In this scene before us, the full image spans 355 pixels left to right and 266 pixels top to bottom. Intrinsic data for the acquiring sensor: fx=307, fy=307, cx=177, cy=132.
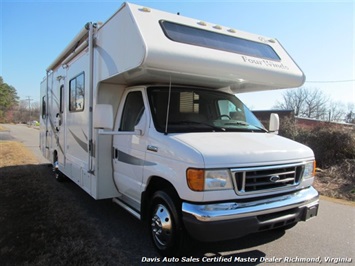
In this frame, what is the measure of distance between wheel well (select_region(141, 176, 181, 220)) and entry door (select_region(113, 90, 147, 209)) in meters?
0.17

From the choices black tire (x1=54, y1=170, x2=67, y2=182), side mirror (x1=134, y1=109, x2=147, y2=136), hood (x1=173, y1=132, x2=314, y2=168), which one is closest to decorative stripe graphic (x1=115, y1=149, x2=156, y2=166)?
side mirror (x1=134, y1=109, x2=147, y2=136)

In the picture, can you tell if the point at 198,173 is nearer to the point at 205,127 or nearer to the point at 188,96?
the point at 205,127

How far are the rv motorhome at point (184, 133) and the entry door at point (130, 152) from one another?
0.6 inches

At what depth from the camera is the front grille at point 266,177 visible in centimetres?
328

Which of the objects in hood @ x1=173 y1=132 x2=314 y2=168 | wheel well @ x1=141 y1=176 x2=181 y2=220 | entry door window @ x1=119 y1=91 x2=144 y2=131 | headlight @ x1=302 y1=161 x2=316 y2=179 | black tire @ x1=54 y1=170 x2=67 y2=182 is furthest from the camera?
black tire @ x1=54 y1=170 x2=67 y2=182

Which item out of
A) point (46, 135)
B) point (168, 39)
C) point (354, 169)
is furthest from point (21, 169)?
point (354, 169)

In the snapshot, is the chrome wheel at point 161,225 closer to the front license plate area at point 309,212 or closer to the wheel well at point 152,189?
the wheel well at point 152,189

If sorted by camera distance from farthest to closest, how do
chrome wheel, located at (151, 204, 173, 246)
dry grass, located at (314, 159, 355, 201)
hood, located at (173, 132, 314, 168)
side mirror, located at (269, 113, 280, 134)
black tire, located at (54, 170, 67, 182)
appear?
1. black tire, located at (54, 170, 67, 182)
2. dry grass, located at (314, 159, 355, 201)
3. side mirror, located at (269, 113, 280, 134)
4. chrome wheel, located at (151, 204, 173, 246)
5. hood, located at (173, 132, 314, 168)

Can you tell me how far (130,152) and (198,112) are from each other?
44.8 inches

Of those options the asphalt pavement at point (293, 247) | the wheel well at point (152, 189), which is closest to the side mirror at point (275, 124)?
the asphalt pavement at point (293, 247)

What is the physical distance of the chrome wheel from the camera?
3.56 metres

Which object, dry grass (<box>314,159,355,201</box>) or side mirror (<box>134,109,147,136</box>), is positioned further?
dry grass (<box>314,159,355,201</box>)

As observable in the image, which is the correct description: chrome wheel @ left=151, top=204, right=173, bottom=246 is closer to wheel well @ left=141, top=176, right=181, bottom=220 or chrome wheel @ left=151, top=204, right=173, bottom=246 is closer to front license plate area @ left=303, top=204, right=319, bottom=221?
wheel well @ left=141, top=176, right=181, bottom=220

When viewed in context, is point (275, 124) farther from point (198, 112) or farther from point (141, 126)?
point (141, 126)
